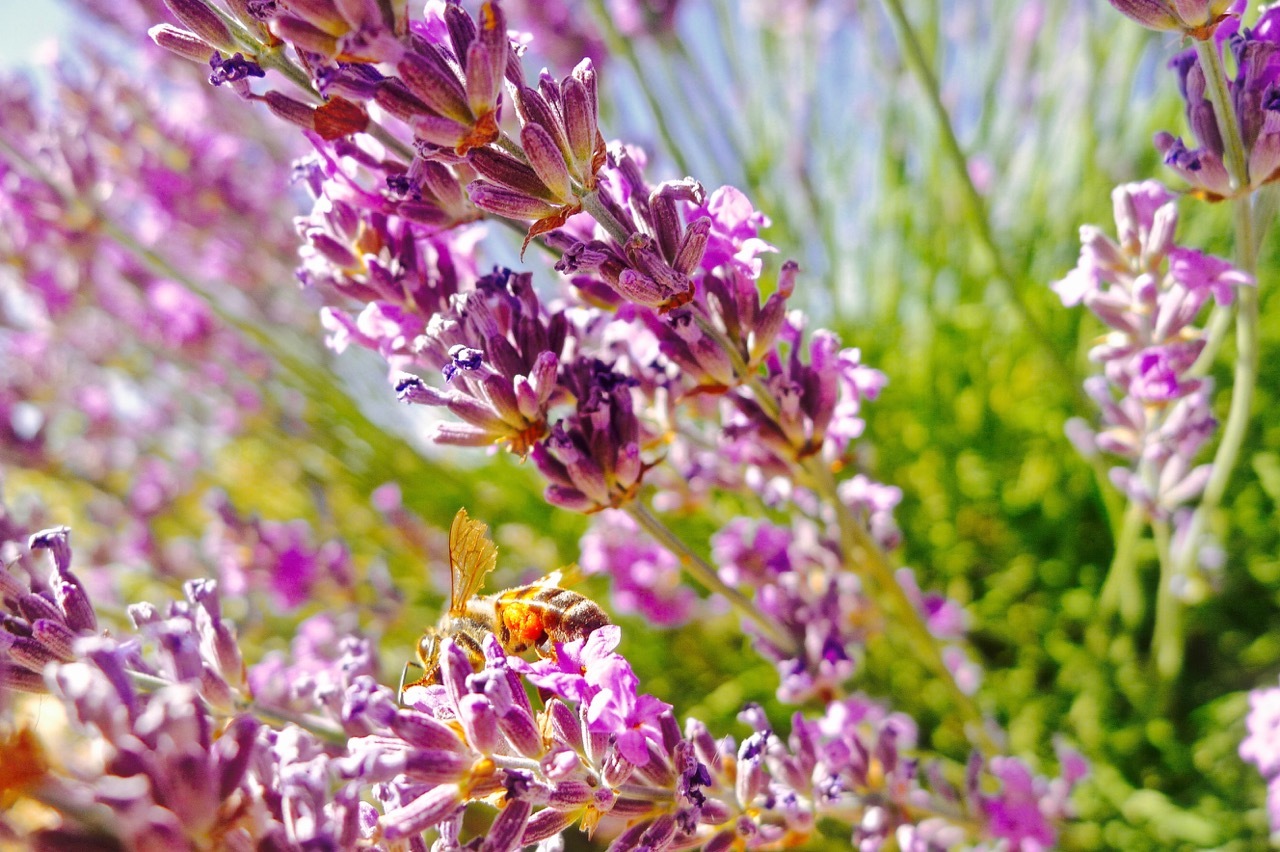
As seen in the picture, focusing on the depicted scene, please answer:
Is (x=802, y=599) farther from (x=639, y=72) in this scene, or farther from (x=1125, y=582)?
(x=639, y=72)

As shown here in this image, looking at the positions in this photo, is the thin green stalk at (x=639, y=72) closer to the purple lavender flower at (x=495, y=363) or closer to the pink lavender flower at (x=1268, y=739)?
the purple lavender flower at (x=495, y=363)

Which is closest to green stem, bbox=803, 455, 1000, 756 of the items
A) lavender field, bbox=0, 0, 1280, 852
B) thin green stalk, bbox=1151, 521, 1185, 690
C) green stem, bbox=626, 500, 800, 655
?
lavender field, bbox=0, 0, 1280, 852

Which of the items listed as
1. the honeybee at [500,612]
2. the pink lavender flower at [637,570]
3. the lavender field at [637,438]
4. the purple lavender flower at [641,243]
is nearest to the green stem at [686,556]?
the lavender field at [637,438]

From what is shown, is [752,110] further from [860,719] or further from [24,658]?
[24,658]

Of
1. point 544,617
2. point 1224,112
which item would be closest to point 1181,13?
point 1224,112

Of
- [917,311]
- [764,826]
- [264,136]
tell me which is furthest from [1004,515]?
[264,136]
